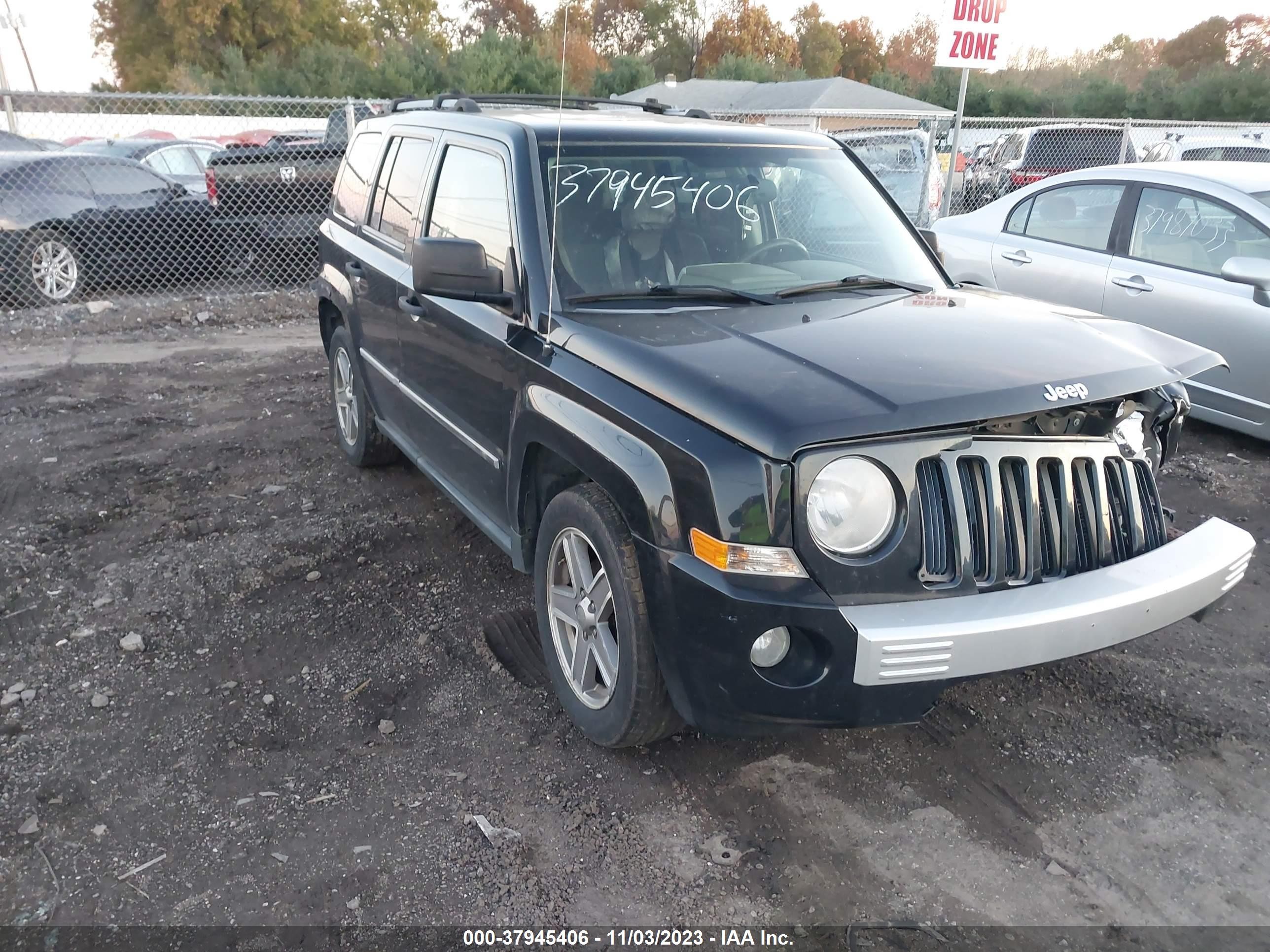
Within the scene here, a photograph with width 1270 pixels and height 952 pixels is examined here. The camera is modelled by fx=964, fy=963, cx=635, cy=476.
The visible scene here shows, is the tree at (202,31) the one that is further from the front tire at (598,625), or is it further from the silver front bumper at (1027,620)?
the silver front bumper at (1027,620)

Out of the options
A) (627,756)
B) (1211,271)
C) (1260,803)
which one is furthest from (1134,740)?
(1211,271)

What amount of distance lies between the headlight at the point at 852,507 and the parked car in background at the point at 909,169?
32.7ft

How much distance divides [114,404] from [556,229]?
5.18 metres

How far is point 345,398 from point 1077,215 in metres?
5.23

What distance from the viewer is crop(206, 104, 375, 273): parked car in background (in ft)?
35.2

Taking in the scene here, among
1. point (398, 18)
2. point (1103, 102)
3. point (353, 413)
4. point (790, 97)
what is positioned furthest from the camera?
point (398, 18)

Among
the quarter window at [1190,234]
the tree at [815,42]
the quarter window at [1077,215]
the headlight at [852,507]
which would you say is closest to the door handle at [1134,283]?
the quarter window at [1190,234]

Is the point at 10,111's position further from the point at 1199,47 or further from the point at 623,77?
the point at 1199,47

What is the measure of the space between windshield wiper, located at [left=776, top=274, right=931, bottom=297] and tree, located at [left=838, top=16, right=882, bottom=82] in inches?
2532

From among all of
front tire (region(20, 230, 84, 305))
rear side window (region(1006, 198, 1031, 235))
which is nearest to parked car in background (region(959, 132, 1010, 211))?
rear side window (region(1006, 198, 1031, 235))

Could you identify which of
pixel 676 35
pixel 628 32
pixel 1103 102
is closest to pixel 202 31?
pixel 628 32

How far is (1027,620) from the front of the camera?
8.07 ft

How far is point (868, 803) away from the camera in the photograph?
2.95 meters

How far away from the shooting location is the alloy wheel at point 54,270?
9.85 metres
